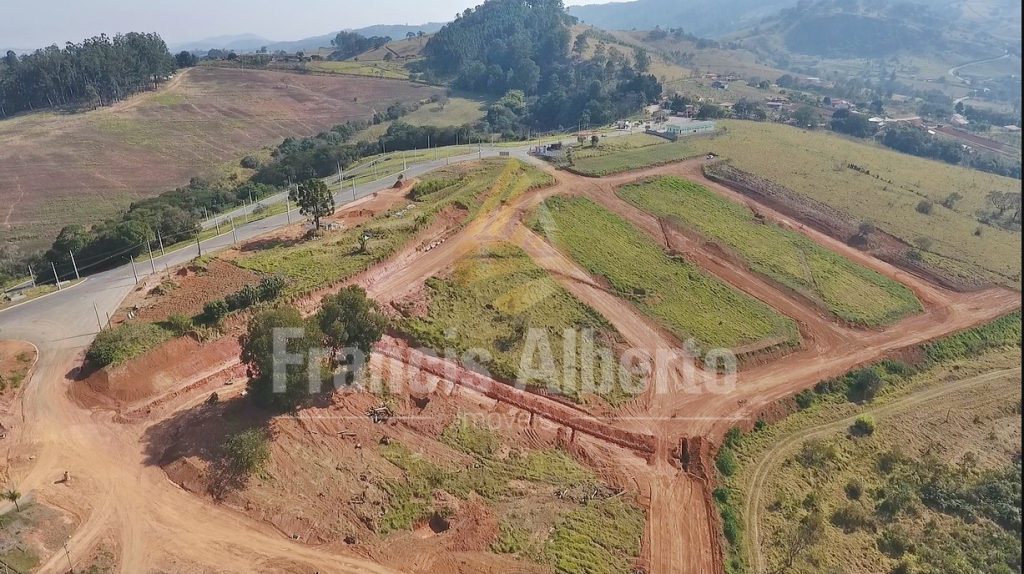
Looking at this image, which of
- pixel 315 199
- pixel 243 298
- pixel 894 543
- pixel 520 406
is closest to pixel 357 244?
pixel 315 199

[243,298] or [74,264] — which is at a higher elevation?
[74,264]

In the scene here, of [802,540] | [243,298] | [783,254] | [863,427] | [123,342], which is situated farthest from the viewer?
[783,254]

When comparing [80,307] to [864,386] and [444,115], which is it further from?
[444,115]

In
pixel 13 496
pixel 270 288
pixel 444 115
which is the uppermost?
pixel 444 115


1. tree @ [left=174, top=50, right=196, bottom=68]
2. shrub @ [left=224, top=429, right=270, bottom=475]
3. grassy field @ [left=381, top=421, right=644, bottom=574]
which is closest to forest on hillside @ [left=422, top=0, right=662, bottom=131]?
tree @ [left=174, top=50, right=196, bottom=68]

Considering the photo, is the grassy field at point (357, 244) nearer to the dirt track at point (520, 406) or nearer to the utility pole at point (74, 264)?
the dirt track at point (520, 406)

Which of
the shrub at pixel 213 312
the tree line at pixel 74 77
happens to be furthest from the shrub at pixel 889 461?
the tree line at pixel 74 77

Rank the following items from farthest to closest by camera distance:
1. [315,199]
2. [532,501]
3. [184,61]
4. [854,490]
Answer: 1. [184,61]
2. [315,199]
3. [854,490]
4. [532,501]
